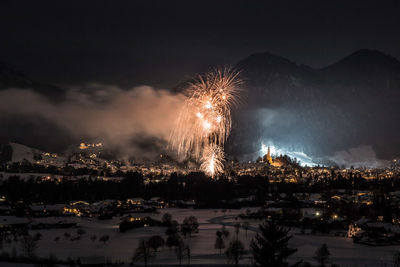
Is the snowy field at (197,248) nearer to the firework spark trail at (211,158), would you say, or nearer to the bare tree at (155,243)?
the bare tree at (155,243)

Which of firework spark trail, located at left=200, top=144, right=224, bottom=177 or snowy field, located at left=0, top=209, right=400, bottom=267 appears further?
firework spark trail, located at left=200, top=144, right=224, bottom=177

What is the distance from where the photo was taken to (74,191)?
A: 118m

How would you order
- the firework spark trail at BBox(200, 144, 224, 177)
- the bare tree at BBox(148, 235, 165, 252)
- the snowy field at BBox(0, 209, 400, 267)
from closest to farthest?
the snowy field at BBox(0, 209, 400, 267)
the bare tree at BBox(148, 235, 165, 252)
the firework spark trail at BBox(200, 144, 224, 177)

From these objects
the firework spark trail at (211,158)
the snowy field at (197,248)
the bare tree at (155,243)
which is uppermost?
the firework spark trail at (211,158)

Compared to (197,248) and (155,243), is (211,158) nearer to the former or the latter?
(197,248)

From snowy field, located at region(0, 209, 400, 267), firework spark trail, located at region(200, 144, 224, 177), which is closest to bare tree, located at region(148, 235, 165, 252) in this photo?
snowy field, located at region(0, 209, 400, 267)

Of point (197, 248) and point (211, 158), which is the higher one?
point (211, 158)

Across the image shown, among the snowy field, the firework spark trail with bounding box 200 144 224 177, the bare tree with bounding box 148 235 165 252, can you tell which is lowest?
the snowy field

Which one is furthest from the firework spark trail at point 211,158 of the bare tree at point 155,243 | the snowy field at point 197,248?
the bare tree at point 155,243

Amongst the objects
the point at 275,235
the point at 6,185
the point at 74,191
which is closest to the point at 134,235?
the point at 275,235

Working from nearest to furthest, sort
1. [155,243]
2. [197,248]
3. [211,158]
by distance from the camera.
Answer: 1. [155,243]
2. [197,248]
3. [211,158]

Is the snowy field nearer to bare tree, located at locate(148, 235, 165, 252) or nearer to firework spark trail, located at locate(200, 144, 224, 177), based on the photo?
bare tree, located at locate(148, 235, 165, 252)

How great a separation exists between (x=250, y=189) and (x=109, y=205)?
5393cm

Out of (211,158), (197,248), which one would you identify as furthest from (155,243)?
(211,158)
